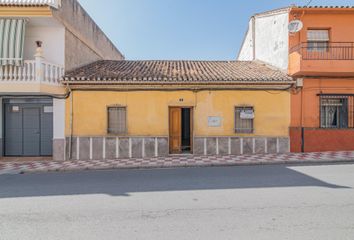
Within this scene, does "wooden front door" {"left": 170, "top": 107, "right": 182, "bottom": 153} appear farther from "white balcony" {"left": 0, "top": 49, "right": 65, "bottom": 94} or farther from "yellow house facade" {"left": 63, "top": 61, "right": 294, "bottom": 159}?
"white balcony" {"left": 0, "top": 49, "right": 65, "bottom": 94}

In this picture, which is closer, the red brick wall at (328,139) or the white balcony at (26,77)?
the white balcony at (26,77)

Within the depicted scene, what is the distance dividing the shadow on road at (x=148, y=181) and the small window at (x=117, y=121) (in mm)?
3168

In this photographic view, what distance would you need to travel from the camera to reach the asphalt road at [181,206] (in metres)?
3.61

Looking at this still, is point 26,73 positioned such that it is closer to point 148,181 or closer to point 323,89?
point 148,181

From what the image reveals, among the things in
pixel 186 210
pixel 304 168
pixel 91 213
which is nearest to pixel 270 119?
pixel 304 168

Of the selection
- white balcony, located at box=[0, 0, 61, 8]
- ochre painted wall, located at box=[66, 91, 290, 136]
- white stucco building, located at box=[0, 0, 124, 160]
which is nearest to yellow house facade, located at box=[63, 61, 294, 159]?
ochre painted wall, located at box=[66, 91, 290, 136]

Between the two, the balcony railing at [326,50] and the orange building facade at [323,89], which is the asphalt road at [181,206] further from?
the balcony railing at [326,50]

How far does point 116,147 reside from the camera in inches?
437

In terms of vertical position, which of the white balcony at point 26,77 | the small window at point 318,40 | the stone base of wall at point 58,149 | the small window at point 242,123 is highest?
the small window at point 318,40

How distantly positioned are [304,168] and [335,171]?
902mm

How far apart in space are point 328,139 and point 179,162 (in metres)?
7.53

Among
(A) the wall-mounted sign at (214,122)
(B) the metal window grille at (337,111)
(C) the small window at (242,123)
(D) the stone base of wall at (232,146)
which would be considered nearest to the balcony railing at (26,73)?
(D) the stone base of wall at (232,146)

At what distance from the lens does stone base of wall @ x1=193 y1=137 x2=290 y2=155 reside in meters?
11.4

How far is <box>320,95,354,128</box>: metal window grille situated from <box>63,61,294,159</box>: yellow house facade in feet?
6.78
